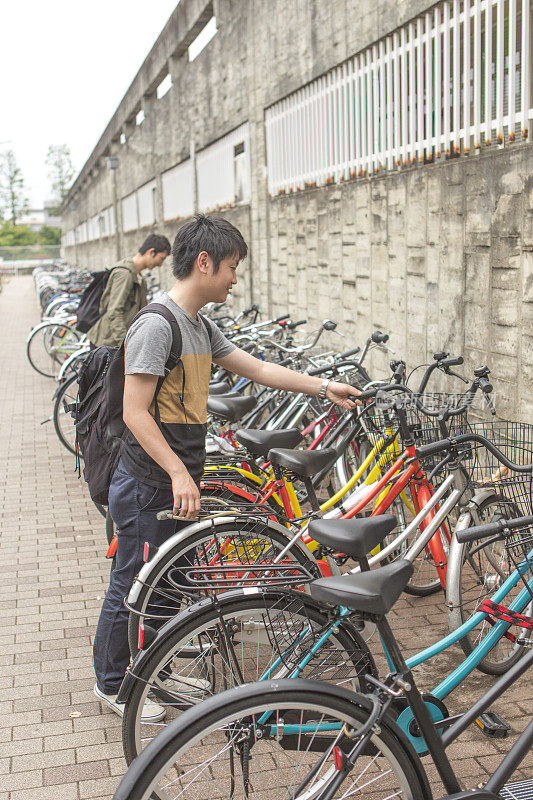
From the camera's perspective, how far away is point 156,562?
319 centimetres

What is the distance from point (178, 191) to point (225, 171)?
5.05 meters

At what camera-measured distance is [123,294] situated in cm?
684

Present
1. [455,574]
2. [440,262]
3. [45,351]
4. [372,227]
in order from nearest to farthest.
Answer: [455,574], [440,262], [372,227], [45,351]

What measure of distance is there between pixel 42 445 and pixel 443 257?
4.56 metres

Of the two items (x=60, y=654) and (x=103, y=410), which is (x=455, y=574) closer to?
(x=103, y=410)

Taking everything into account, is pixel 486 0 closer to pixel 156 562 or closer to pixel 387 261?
pixel 387 261

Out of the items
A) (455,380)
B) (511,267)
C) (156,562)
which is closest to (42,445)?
(455,380)

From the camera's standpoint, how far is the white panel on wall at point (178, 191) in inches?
682

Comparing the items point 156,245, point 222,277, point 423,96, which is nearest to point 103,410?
point 222,277

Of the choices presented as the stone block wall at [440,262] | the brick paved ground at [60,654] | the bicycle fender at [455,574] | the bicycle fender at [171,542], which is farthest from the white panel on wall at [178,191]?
the bicycle fender at [171,542]

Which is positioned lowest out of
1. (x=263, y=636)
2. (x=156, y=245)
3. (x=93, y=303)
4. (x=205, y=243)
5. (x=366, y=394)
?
(x=263, y=636)

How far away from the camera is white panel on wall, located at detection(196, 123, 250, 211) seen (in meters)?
12.4

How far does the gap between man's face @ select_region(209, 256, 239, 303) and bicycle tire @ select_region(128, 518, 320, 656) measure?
0.86 m

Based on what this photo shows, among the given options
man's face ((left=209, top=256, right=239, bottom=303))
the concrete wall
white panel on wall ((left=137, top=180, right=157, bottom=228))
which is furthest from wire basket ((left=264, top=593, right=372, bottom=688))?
white panel on wall ((left=137, top=180, right=157, bottom=228))
